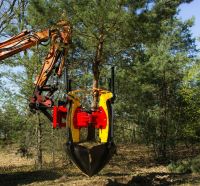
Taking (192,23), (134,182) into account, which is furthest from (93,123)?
(192,23)

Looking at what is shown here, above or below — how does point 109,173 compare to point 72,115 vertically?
below

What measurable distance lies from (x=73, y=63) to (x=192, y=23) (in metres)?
9.50

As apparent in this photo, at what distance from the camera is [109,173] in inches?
632

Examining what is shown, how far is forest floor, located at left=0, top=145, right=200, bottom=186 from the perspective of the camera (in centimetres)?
1266

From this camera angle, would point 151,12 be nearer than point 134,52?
Yes

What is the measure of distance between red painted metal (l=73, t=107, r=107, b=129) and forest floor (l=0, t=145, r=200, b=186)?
10.3ft

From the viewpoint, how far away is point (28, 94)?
741 inches

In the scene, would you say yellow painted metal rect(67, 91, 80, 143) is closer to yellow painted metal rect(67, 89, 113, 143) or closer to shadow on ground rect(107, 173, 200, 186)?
yellow painted metal rect(67, 89, 113, 143)

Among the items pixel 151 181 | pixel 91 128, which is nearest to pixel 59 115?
pixel 91 128

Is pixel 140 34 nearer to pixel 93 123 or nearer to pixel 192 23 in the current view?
pixel 93 123

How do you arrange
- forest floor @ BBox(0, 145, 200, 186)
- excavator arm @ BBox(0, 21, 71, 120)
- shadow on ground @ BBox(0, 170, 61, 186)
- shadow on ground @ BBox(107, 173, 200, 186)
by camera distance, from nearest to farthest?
excavator arm @ BBox(0, 21, 71, 120), shadow on ground @ BBox(107, 173, 200, 186), forest floor @ BBox(0, 145, 200, 186), shadow on ground @ BBox(0, 170, 61, 186)

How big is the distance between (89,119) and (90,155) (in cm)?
80

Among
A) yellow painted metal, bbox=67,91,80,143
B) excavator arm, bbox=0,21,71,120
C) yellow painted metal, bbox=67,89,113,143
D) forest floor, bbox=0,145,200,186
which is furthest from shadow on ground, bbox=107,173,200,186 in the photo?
excavator arm, bbox=0,21,71,120

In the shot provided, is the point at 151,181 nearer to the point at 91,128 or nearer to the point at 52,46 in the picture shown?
the point at 91,128
